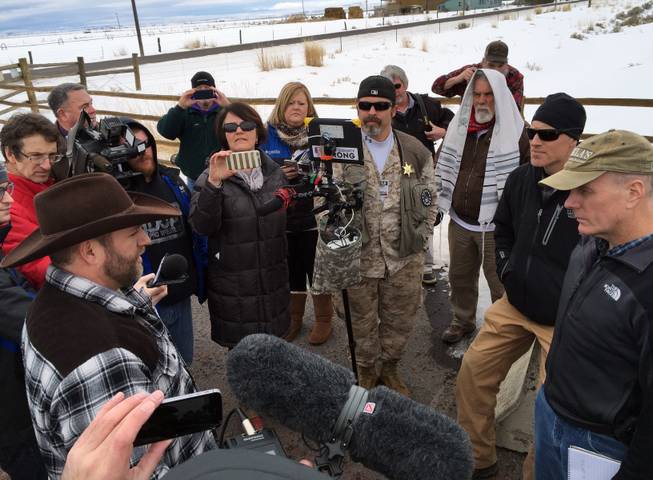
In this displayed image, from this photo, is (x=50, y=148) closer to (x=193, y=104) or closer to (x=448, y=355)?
(x=193, y=104)

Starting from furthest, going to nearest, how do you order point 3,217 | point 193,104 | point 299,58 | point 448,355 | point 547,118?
point 299,58
point 193,104
point 448,355
point 547,118
point 3,217

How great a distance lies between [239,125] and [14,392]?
1807mm

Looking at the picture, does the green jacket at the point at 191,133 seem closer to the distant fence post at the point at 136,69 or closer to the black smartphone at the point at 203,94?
the black smartphone at the point at 203,94

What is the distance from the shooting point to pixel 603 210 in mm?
1784

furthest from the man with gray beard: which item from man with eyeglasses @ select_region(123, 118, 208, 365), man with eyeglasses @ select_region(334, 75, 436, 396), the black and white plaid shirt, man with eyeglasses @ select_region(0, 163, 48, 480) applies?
man with eyeglasses @ select_region(0, 163, 48, 480)

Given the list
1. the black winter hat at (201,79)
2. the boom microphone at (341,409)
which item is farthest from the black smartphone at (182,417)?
the black winter hat at (201,79)

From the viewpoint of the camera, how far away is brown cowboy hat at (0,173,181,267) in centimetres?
151

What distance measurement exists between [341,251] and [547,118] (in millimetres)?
1332

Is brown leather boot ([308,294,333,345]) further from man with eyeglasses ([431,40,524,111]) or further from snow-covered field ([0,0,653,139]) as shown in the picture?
snow-covered field ([0,0,653,139])

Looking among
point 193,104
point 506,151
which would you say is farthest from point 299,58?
point 506,151

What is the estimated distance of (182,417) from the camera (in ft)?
3.21

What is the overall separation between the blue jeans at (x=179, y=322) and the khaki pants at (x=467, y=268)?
2028 millimetres

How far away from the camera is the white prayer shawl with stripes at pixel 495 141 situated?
10.9 ft

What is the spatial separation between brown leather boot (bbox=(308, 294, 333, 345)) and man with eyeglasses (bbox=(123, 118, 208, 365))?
112 centimetres
